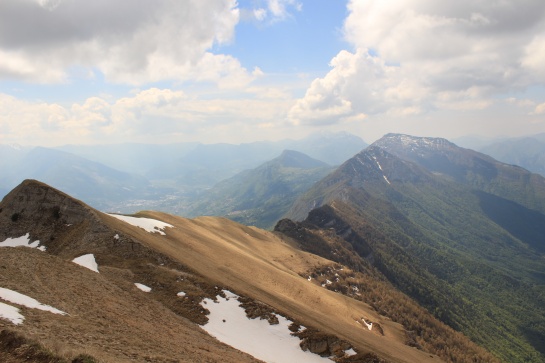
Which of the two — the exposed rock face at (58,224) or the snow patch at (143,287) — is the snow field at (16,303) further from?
the exposed rock face at (58,224)

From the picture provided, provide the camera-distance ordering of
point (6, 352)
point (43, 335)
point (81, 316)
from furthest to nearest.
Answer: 1. point (81, 316)
2. point (43, 335)
3. point (6, 352)

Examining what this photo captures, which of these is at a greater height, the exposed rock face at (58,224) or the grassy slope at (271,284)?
the exposed rock face at (58,224)

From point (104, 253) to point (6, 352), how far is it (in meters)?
28.2

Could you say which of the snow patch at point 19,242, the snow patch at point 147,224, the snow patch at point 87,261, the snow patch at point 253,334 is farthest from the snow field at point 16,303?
the snow patch at point 147,224

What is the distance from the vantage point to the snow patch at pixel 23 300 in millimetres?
22547

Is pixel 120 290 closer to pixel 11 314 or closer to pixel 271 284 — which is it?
pixel 11 314

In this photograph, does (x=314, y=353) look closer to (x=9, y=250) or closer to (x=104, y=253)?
(x=104, y=253)

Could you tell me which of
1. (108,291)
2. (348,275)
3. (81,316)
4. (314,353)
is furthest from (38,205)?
(348,275)

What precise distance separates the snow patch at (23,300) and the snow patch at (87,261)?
12.9m

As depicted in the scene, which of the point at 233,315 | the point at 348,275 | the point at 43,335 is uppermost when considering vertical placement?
the point at 43,335

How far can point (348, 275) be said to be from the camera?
4953 inches

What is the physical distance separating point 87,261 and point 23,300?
1680 cm

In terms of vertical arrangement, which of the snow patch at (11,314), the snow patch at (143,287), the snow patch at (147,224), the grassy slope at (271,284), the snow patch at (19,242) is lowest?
the grassy slope at (271,284)

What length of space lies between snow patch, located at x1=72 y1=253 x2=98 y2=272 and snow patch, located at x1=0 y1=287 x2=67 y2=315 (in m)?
12.9
